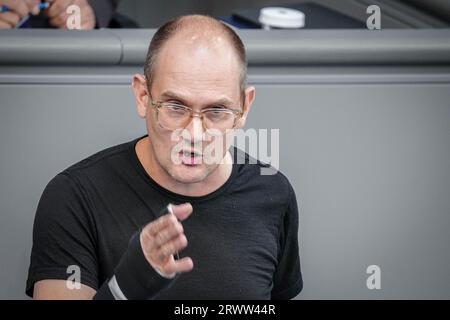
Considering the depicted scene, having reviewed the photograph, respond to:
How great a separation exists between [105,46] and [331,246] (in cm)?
52

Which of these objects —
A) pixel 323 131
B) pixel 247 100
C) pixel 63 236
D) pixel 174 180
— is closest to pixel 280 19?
pixel 323 131

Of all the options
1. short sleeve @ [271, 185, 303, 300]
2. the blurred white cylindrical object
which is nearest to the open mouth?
short sleeve @ [271, 185, 303, 300]

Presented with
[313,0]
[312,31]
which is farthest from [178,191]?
[313,0]

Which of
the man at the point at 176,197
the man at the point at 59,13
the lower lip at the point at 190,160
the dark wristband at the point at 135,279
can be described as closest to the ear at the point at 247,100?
the man at the point at 176,197

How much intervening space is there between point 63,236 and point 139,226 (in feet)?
0.38

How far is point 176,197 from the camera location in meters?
1.65

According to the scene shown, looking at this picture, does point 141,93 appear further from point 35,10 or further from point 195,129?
point 35,10

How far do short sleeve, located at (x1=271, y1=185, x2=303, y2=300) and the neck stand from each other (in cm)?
14

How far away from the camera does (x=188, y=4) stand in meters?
2.88

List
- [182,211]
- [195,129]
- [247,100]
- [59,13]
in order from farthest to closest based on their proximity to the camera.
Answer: [59,13], [247,100], [195,129], [182,211]

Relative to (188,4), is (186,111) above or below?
below

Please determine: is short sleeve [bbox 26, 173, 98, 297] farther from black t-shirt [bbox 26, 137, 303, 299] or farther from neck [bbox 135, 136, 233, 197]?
neck [bbox 135, 136, 233, 197]

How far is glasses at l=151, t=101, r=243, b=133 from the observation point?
5.17 feet

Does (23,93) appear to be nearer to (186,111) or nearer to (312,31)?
(186,111)
